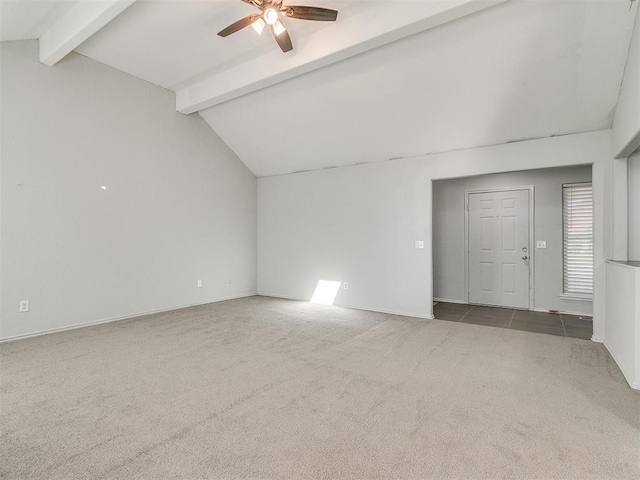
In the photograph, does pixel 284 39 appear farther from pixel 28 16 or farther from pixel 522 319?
pixel 522 319

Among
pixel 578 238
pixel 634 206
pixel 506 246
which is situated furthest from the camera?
pixel 506 246

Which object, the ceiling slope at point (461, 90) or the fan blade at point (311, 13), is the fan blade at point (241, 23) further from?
the ceiling slope at point (461, 90)

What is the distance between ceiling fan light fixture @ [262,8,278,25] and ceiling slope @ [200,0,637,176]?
1222mm

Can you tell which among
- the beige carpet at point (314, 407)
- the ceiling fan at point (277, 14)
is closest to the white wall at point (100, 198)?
the beige carpet at point (314, 407)

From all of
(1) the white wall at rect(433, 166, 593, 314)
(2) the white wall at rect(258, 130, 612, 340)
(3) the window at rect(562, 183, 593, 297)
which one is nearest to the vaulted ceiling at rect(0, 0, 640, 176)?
(2) the white wall at rect(258, 130, 612, 340)

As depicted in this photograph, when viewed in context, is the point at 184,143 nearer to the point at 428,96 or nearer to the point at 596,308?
the point at 428,96

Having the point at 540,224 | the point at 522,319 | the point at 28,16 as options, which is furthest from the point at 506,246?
the point at 28,16

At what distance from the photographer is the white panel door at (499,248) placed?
18.1 feet

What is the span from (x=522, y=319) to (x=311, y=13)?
4829 millimetres

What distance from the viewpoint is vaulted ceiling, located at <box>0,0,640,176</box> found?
299 cm

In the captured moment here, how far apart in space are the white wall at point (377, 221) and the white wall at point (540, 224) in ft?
4.76

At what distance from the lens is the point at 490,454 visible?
1784mm

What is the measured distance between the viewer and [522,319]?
4840mm

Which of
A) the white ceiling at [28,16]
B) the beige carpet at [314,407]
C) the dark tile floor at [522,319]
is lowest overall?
the beige carpet at [314,407]
